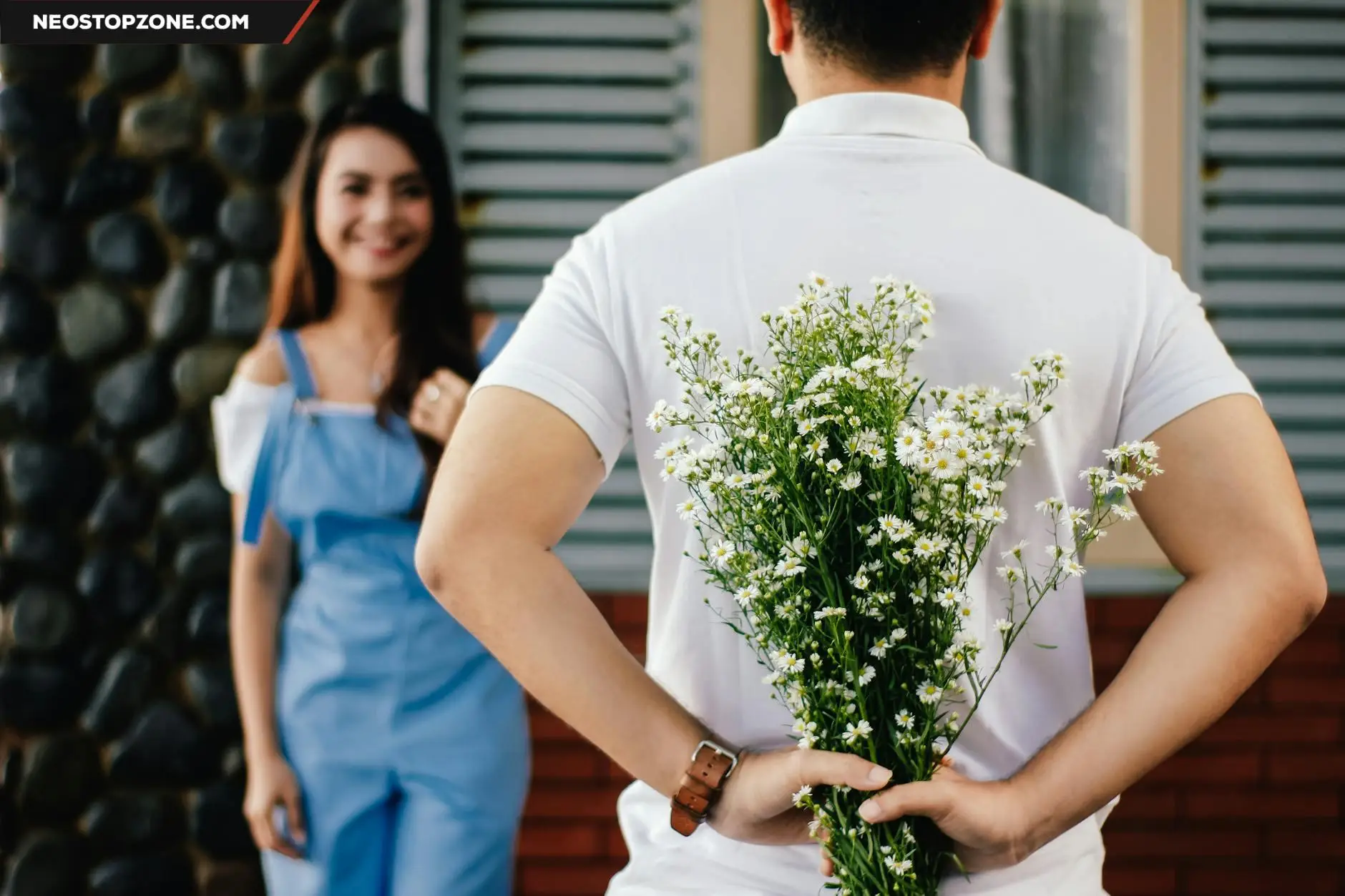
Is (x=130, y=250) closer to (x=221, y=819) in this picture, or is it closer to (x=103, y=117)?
(x=103, y=117)

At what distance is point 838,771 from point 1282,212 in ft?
8.88

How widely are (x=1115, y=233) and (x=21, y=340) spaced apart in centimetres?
286

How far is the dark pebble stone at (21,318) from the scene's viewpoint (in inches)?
119

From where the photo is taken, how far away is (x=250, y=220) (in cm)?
297

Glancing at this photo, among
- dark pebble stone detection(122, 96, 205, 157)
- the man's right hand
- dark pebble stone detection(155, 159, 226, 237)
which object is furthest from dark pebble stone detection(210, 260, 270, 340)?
the man's right hand

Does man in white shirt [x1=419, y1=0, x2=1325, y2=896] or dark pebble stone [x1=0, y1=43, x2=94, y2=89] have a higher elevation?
dark pebble stone [x1=0, y1=43, x2=94, y2=89]

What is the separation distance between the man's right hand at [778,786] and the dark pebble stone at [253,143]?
242cm

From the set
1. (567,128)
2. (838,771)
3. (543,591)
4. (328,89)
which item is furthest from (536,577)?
(328,89)

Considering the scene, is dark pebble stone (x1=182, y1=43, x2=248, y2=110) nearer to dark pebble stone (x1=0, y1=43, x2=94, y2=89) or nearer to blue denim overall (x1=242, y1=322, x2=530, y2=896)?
dark pebble stone (x1=0, y1=43, x2=94, y2=89)

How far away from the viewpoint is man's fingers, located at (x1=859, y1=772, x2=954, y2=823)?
3.06 ft

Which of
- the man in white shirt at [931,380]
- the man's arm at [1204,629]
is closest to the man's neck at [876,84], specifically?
the man in white shirt at [931,380]

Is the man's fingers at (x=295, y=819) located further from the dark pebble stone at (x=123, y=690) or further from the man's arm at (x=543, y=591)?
the man's arm at (x=543, y=591)

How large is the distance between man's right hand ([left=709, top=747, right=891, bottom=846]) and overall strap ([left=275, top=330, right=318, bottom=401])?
5.01 feet

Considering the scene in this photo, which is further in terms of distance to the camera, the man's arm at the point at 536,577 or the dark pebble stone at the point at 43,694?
the dark pebble stone at the point at 43,694
